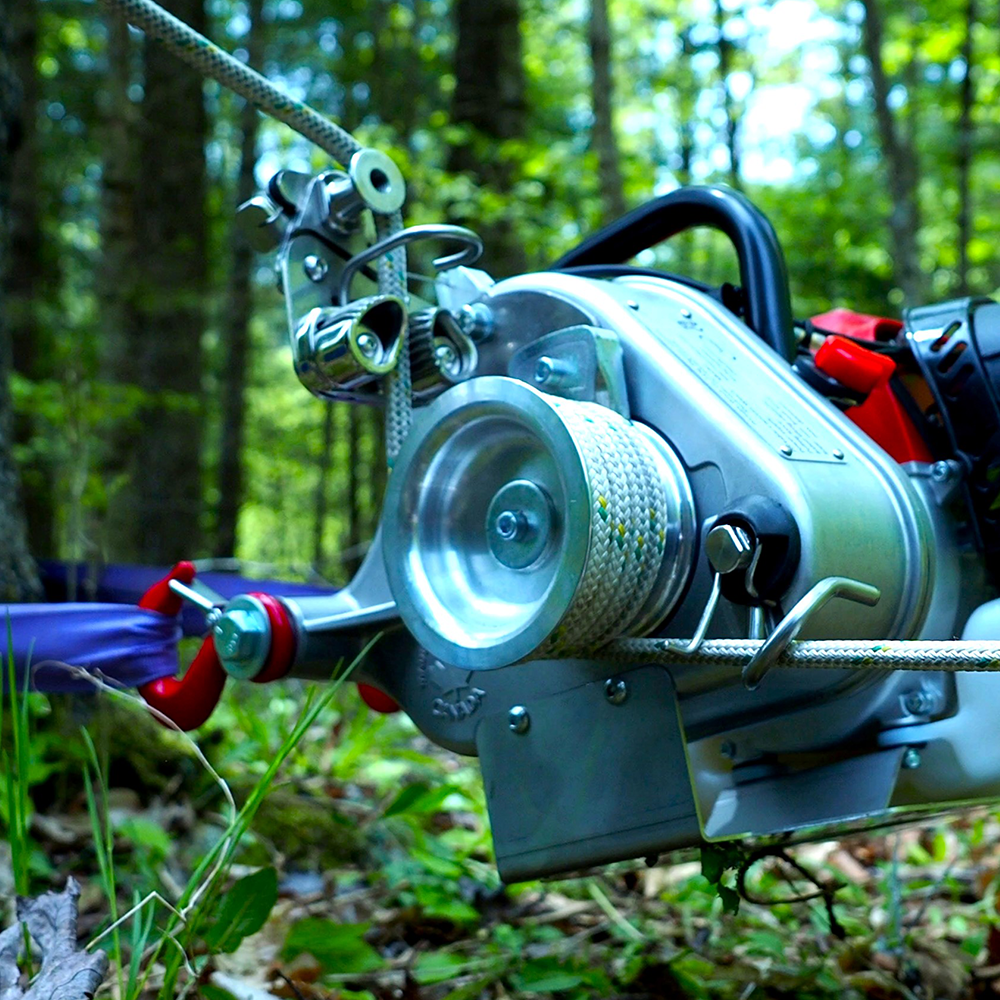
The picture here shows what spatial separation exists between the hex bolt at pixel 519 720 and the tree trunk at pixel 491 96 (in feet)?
14.4

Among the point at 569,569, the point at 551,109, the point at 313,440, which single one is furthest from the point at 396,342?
the point at 313,440

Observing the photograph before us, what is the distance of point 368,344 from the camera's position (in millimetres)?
1355

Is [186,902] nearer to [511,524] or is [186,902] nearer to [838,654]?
[511,524]

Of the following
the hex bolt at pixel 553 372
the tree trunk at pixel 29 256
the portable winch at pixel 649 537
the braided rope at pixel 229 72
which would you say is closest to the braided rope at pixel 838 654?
the portable winch at pixel 649 537

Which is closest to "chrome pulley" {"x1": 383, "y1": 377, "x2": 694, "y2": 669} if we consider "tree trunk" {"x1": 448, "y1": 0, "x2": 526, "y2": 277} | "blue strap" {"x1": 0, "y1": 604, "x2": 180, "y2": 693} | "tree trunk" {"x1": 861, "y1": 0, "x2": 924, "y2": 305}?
"blue strap" {"x1": 0, "y1": 604, "x2": 180, "y2": 693}

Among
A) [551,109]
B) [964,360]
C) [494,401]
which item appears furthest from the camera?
[551,109]

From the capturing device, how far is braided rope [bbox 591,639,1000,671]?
3.10 feet

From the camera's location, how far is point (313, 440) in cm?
1399

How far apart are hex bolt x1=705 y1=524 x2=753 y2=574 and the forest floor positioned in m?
0.45

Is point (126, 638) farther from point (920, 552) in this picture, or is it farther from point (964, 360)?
point (964, 360)

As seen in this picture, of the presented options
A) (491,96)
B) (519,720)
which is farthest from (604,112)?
(519,720)

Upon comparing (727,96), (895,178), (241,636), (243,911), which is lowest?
(243,911)

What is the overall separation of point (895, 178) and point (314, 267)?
16.5 feet

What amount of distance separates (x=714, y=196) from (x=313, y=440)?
1277 centimetres
